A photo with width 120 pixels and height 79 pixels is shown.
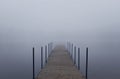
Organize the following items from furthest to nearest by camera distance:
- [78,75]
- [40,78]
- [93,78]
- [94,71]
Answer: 1. [94,71]
2. [93,78]
3. [78,75]
4. [40,78]

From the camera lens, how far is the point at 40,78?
873 centimetres

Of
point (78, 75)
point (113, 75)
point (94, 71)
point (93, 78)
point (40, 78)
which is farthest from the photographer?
point (94, 71)

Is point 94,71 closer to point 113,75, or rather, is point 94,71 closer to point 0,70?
point 113,75

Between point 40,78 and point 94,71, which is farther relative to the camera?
point 94,71

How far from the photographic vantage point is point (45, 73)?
966 cm

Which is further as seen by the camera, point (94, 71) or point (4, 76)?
point (94, 71)

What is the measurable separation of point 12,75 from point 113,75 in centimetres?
952

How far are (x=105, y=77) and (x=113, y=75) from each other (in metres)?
1.41

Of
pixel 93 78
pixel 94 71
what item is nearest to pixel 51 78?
pixel 93 78

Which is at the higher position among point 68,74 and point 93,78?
point 68,74

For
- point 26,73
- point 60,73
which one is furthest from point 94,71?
point 60,73

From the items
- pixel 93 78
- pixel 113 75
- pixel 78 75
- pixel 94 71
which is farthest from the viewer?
pixel 94 71

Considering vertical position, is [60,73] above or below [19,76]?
above

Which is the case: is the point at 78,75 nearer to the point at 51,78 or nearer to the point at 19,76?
the point at 51,78
